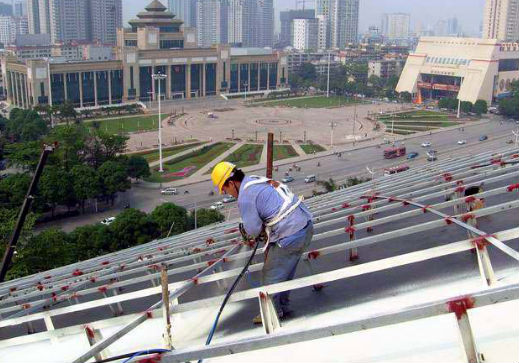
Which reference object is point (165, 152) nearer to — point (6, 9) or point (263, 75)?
point (263, 75)

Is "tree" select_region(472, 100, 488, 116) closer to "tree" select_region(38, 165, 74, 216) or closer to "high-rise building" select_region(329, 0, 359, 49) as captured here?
"tree" select_region(38, 165, 74, 216)

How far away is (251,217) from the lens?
2135 mm

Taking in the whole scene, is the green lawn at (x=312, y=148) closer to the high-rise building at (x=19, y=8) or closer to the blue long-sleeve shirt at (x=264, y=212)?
A: the blue long-sleeve shirt at (x=264, y=212)

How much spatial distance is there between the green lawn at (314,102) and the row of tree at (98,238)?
82.0 feet

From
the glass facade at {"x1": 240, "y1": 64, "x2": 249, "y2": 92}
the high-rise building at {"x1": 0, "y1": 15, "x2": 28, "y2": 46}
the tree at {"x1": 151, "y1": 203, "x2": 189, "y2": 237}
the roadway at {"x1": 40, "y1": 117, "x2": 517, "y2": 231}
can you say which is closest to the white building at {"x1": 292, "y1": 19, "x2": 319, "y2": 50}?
the glass facade at {"x1": 240, "y1": 64, "x2": 249, "y2": 92}

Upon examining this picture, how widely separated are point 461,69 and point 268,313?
39506mm

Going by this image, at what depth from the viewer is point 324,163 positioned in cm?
2105

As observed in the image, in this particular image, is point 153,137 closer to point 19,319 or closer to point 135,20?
point 135,20

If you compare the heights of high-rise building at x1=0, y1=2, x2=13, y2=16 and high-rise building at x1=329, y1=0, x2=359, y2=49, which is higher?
high-rise building at x1=0, y1=2, x2=13, y2=16

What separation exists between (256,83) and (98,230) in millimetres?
31740

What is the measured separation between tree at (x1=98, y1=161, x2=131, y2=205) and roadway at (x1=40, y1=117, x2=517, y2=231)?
22.2 inches

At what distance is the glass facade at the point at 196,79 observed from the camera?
37.8 m

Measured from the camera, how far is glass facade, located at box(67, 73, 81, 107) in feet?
106

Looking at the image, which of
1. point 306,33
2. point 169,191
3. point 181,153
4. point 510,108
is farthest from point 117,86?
point 306,33
